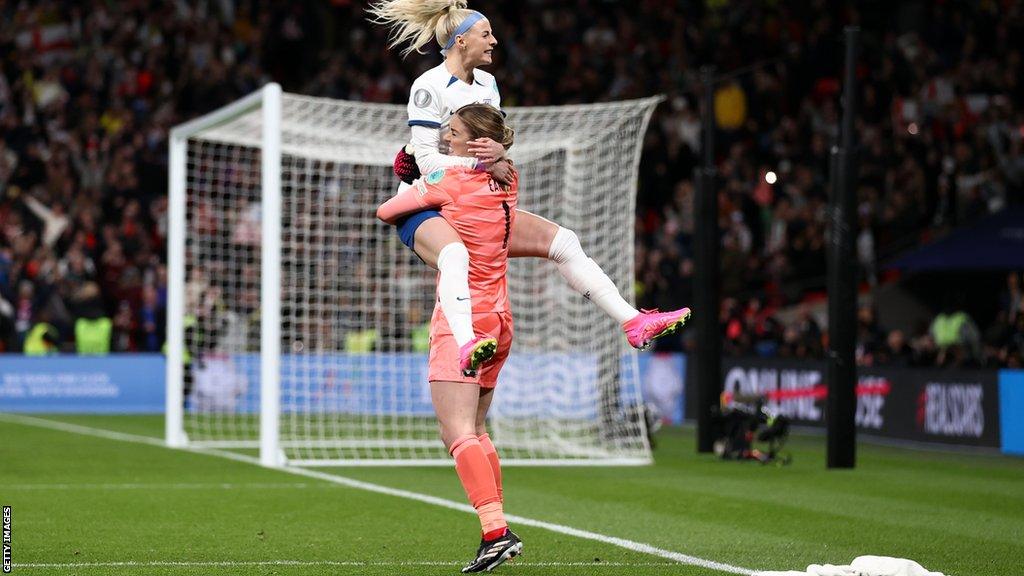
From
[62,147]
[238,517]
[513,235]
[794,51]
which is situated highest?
[794,51]

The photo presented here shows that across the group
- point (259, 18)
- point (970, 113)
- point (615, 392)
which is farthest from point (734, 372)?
point (259, 18)

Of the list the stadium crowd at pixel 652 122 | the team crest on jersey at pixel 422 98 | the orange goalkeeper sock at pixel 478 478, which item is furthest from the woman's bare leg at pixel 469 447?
the stadium crowd at pixel 652 122

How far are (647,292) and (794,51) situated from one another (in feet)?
21.6

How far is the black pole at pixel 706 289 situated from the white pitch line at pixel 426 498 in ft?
13.6

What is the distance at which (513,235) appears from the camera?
22.8 ft

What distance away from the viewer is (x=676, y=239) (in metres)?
22.9

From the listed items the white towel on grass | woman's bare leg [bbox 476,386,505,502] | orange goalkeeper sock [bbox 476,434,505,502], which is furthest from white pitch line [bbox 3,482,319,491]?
the white towel on grass

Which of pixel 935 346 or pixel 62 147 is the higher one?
pixel 62 147

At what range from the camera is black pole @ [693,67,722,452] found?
15.0m

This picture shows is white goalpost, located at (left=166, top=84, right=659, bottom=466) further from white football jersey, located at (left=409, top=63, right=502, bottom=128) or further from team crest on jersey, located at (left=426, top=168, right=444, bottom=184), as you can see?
team crest on jersey, located at (left=426, top=168, right=444, bottom=184)

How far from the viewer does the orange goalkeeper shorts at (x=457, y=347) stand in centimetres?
661

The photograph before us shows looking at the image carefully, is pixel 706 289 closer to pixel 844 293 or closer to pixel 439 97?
pixel 844 293

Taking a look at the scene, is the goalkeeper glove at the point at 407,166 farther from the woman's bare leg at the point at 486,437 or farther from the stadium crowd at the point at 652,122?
A: the stadium crowd at the point at 652,122

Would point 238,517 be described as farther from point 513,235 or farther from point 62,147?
point 62,147
